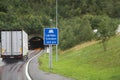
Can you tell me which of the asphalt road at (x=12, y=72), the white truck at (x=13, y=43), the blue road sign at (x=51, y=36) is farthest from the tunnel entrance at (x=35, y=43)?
the blue road sign at (x=51, y=36)

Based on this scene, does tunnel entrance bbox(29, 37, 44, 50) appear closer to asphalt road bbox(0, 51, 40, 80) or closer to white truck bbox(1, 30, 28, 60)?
white truck bbox(1, 30, 28, 60)

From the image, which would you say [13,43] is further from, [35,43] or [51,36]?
[35,43]

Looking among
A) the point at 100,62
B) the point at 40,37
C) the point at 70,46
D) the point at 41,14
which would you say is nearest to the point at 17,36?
the point at 100,62

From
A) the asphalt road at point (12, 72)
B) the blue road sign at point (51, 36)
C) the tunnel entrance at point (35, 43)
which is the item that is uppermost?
the blue road sign at point (51, 36)

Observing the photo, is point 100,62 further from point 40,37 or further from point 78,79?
point 40,37

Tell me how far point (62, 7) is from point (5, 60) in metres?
83.6

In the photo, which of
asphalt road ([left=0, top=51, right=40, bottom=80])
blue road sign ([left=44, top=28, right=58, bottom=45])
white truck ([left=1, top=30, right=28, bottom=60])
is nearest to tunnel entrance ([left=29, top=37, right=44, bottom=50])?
white truck ([left=1, top=30, right=28, bottom=60])

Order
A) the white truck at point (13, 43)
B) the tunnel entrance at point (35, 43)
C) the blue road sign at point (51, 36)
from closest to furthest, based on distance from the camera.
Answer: the blue road sign at point (51, 36)
the white truck at point (13, 43)
the tunnel entrance at point (35, 43)

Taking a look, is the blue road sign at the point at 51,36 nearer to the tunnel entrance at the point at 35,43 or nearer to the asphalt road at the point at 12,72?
the asphalt road at the point at 12,72

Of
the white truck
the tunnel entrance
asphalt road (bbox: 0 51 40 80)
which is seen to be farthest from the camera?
the tunnel entrance

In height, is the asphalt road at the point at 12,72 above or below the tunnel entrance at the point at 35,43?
below

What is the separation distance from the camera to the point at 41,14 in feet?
398

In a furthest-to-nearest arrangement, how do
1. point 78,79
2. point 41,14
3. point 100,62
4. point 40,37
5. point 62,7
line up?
point 62,7 < point 41,14 < point 40,37 < point 100,62 < point 78,79

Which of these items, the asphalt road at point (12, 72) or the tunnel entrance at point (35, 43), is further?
the tunnel entrance at point (35, 43)
